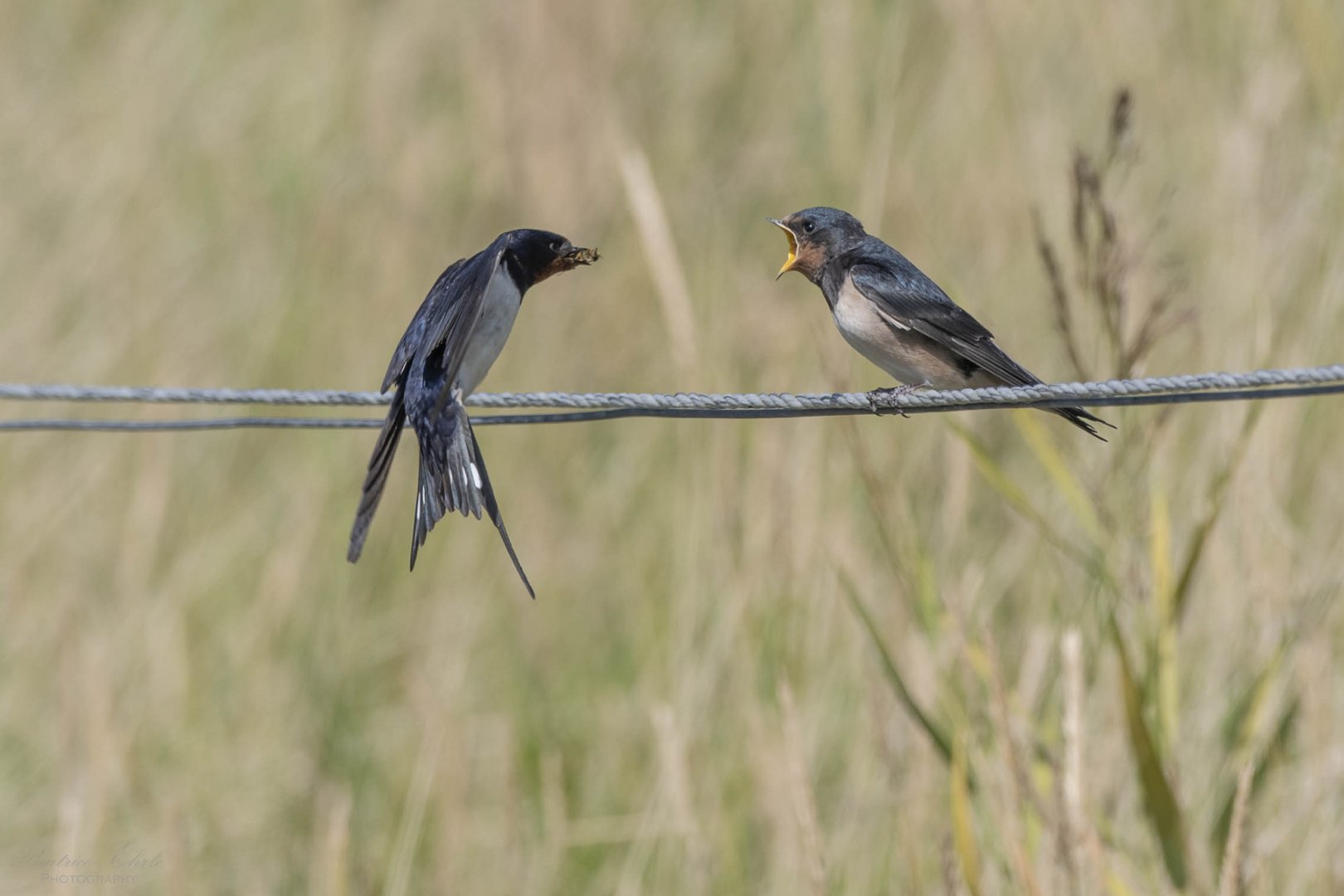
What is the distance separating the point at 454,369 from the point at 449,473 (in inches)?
18.3

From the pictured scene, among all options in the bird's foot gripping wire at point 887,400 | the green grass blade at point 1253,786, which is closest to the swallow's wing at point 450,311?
the bird's foot gripping wire at point 887,400

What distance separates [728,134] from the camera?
5.92m

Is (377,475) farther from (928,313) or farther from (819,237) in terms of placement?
(819,237)

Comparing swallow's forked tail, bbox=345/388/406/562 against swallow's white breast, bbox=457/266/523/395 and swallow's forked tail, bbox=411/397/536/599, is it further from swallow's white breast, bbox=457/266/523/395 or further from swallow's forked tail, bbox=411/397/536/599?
swallow's white breast, bbox=457/266/523/395

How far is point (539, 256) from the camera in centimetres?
284

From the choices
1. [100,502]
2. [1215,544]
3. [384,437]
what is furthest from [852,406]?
[100,502]

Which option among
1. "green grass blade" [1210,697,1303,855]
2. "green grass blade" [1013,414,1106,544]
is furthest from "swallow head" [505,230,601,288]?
"green grass blade" [1210,697,1303,855]

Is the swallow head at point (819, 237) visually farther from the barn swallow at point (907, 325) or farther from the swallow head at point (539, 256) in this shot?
the swallow head at point (539, 256)

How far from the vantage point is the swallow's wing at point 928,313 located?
2744 mm

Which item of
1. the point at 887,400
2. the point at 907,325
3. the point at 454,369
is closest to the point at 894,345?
the point at 907,325

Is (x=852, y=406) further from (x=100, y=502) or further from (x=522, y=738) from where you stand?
(x=100, y=502)

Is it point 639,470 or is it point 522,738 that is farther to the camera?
point 639,470

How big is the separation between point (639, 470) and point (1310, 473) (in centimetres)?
190

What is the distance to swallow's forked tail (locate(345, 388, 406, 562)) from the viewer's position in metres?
2.11
